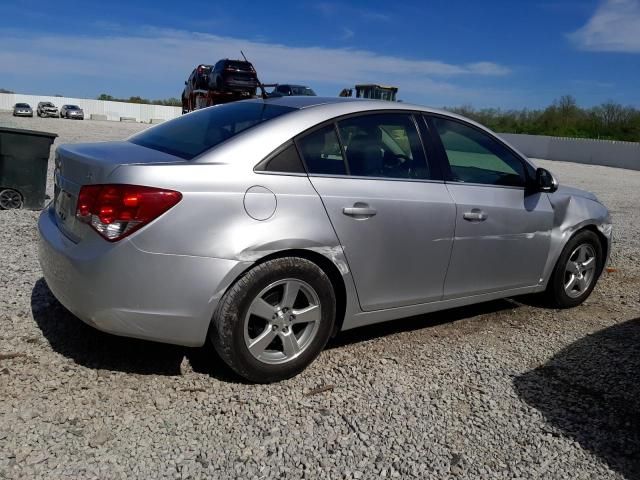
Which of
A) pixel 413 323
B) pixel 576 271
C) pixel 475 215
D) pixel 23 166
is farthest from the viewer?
pixel 23 166

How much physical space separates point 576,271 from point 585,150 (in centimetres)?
3297

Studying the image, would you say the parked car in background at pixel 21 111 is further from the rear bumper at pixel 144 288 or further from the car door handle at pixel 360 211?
the car door handle at pixel 360 211

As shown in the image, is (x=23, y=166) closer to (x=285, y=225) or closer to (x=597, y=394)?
(x=285, y=225)

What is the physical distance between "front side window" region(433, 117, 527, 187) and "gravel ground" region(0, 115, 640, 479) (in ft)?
3.76

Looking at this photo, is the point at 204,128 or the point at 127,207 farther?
the point at 204,128

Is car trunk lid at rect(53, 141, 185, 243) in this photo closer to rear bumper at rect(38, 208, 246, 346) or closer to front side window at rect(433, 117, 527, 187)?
rear bumper at rect(38, 208, 246, 346)

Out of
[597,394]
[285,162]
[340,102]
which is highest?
[340,102]

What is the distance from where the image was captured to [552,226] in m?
4.64

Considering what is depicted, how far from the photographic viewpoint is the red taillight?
114 inches

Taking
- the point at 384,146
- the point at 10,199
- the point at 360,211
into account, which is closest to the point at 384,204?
the point at 360,211

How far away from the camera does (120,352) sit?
3.66 metres

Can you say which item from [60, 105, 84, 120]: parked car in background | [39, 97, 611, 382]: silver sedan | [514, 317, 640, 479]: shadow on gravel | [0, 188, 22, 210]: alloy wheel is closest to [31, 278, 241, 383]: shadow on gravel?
[39, 97, 611, 382]: silver sedan

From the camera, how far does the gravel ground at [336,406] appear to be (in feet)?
8.84

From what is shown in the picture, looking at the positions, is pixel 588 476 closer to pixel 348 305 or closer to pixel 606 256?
pixel 348 305
